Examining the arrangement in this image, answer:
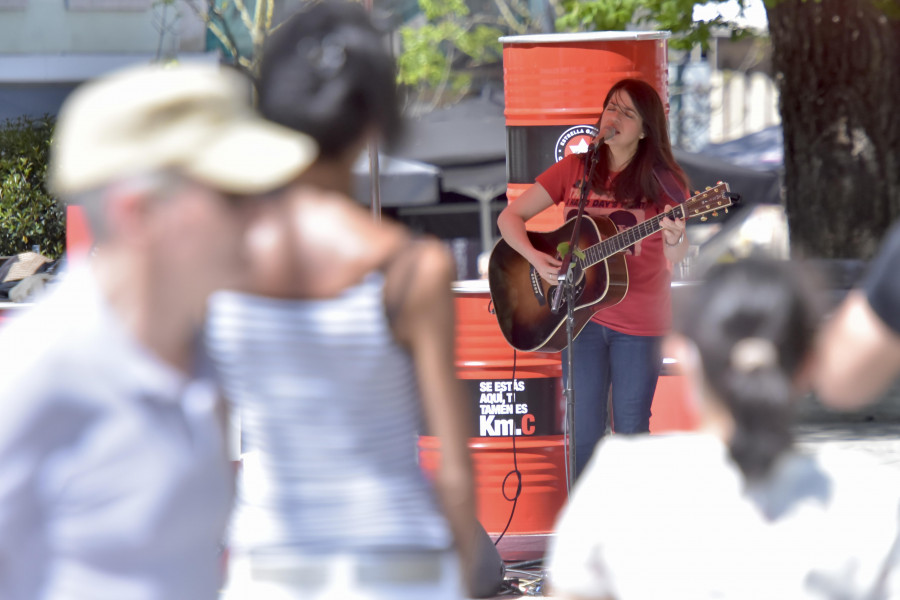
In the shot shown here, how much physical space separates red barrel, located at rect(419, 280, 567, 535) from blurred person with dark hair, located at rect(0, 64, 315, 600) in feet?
11.9

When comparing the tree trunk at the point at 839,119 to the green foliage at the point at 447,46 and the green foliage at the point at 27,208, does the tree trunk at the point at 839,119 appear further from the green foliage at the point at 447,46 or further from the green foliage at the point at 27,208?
the green foliage at the point at 447,46

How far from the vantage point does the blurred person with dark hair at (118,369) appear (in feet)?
5.44

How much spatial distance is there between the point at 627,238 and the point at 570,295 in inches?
13.1

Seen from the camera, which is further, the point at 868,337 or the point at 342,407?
the point at 868,337

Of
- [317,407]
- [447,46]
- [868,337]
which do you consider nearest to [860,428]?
[868,337]

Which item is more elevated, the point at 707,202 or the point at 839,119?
the point at 707,202

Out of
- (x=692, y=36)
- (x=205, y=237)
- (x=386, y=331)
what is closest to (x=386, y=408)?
(x=386, y=331)

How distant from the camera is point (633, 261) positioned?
5023 millimetres

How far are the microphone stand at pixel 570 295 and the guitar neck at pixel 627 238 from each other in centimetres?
10

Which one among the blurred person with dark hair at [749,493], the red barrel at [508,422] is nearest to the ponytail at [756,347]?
the blurred person with dark hair at [749,493]

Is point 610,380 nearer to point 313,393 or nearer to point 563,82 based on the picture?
point 563,82

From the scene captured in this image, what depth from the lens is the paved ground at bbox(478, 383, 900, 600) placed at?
763 centimetres

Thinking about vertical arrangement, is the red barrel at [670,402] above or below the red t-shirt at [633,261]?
below

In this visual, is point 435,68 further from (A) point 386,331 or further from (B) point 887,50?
(A) point 386,331
